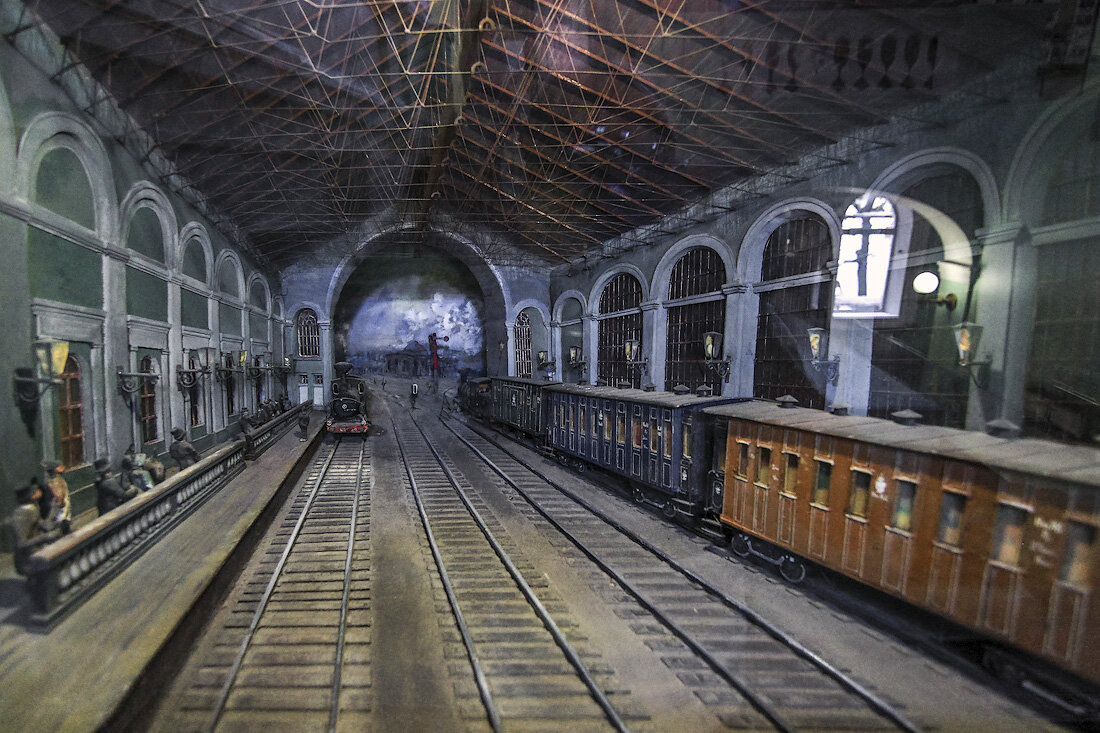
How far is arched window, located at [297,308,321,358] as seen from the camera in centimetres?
3088

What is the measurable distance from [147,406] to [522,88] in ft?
43.5

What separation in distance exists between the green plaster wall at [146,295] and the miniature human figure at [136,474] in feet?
16.1

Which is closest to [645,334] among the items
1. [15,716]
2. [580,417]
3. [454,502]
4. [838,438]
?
[580,417]

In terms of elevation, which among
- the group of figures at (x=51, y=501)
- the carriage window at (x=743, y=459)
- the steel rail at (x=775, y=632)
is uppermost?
the carriage window at (x=743, y=459)

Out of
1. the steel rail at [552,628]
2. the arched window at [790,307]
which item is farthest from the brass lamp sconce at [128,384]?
the arched window at [790,307]

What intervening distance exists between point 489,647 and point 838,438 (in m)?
5.42

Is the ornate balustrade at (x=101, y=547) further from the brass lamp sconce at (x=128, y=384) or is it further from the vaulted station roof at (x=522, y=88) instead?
the vaulted station roof at (x=522, y=88)

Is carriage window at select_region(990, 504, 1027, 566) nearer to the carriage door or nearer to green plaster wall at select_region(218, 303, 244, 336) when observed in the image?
the carriage door

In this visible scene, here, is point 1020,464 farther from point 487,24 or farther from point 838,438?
point 487,24

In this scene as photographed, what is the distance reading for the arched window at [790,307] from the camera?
35.6ft

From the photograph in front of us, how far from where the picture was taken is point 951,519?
4.93m

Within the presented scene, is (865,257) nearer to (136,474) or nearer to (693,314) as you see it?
(136,474)

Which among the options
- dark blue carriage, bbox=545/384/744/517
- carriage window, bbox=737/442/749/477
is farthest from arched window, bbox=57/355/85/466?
carriage window, bbox=737/442/749/477

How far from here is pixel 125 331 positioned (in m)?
11.5
